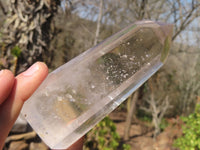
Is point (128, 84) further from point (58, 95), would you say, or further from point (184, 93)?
point (184, 93)

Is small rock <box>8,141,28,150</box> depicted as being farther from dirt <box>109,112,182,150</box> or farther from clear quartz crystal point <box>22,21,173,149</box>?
dirt <box>109,112,182,150</box>

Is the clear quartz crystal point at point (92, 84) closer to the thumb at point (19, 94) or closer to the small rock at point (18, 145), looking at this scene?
the thumb at point (19, 94)

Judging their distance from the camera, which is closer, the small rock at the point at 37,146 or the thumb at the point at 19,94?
the thumb at the point at 19,94

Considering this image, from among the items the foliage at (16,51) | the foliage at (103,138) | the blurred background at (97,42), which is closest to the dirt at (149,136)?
the blurred background at (97,42)

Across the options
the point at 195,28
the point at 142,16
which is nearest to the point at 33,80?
the point at 142,16

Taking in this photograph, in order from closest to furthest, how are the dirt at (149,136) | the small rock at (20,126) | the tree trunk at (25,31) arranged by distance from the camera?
the tree trunk at (25,31) → the small rock at (20,126) → the dirt at (149,136)

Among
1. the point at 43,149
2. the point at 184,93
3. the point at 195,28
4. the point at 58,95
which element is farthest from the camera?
the point at 184,93

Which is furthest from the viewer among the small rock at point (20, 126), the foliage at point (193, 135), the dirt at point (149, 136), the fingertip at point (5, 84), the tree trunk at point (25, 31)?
the dirt at point (149, 136)
